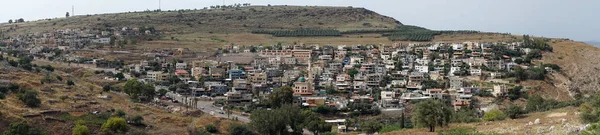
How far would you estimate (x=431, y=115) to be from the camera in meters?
22.1

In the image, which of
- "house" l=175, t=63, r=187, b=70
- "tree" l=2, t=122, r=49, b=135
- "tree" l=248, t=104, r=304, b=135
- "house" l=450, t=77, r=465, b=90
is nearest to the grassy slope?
"tree" l=2, t=122, r=49, b=135

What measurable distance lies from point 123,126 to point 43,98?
729cm

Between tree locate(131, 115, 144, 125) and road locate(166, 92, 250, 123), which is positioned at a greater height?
tree locate(131, 115, 144, 125)

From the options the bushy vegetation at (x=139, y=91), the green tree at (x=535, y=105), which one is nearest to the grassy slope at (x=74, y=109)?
the bushy vegetation at (x=139, y=91)

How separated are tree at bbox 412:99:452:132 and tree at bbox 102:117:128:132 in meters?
14.2

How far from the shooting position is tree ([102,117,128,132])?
28438 mm

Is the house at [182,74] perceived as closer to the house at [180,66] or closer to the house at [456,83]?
the house at [180,66]

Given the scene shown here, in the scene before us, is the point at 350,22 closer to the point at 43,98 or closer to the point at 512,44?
the point at 512,44

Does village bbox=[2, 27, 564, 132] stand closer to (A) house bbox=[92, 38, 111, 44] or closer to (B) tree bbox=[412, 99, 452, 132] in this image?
(A) house bbox=[92, 38, 111, 44]

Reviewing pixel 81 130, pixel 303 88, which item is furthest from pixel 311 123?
pixel 303 88

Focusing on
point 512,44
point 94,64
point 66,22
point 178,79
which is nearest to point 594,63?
point 512,44

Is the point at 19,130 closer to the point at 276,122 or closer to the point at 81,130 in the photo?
the point at 81,130

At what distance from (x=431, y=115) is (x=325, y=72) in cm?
3374

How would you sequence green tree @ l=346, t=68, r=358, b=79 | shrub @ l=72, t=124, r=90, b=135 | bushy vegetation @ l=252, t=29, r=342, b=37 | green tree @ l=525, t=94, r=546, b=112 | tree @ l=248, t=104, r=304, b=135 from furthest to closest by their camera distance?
bushy vegetation @ l=252, t=29, r=342, b=37
green tree @ l=346, t=68, r=358, b=79
green tree @ l=525, t=94, r=546, b=112
tree @ l=248, t=104, r=304, b=135
shrub @ l=72, t=124, r=90, b=135
